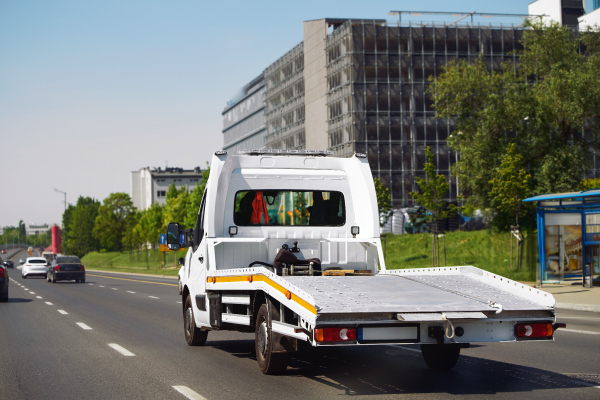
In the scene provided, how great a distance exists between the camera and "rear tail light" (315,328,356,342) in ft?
22.7

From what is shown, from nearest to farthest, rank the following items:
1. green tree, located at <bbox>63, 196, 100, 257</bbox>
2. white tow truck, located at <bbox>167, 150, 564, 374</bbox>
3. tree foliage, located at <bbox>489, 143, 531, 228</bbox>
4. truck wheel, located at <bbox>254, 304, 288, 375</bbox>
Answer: white tow truck, located at <bbox>167, 150, 564, 374</bbox> < truck wheel, located at <bbox>254, 304, 288, 375</bbox> < tree foliage, located at <bbox>489, 143, 531, 228</bbox> < green tree, located at <bbox>63, 196, 100, 257</bbox>

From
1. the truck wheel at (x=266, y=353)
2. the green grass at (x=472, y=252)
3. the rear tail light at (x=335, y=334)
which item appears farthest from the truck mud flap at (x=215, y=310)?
the green grass at (x=472, y=252)

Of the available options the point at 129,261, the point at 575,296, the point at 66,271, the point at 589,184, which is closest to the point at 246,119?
the point at 129,261

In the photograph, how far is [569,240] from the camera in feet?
82.9

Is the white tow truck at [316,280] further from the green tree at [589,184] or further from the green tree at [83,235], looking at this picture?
the green tree at [83,235]

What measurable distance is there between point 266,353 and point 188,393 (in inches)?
44.4

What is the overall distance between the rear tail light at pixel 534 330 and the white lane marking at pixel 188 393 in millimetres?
3111

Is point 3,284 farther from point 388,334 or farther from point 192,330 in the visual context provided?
point 388,334

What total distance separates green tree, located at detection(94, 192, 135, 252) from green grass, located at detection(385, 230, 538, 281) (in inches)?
3750

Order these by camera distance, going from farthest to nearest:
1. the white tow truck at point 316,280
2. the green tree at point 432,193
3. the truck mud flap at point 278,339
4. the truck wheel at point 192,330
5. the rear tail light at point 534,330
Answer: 1. the green tree at point 432,193
2. the truck wheel at point 192,330
3. the truck mud flap at point 278,339
4. the rear tail light at point 534,330
5. the white tow truck at point 316,280

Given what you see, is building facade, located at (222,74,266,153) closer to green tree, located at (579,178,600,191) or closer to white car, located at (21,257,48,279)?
white car, located at (21,257,48,279)

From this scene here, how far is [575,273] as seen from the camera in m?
25.8

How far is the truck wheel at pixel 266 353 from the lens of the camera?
8.49 m

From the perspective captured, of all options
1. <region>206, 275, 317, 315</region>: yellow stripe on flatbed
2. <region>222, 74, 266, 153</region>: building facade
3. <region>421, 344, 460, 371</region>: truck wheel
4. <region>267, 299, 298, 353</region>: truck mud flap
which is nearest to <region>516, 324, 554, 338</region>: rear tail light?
<region>421, 344, 460, 371</region>: truck wheel
